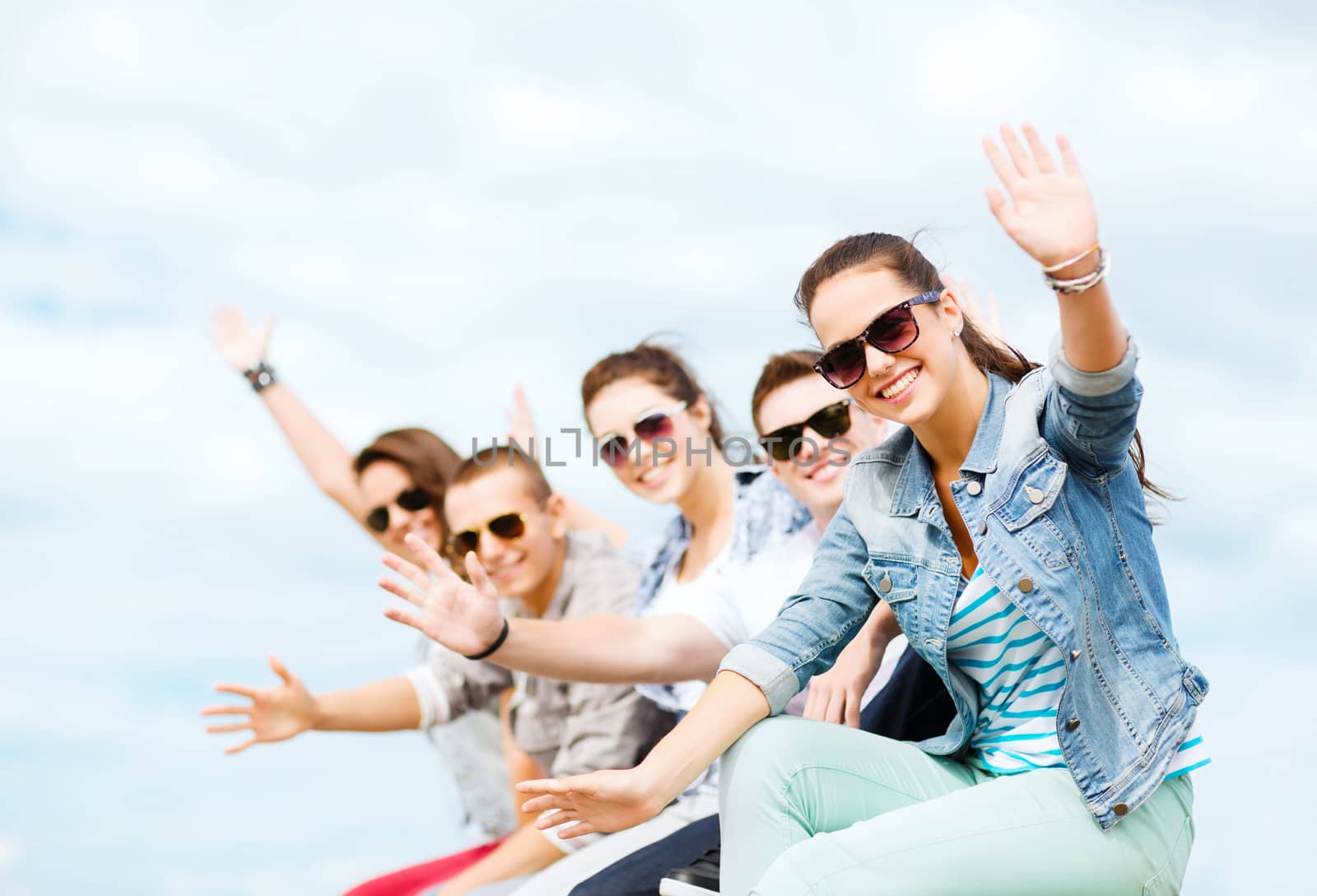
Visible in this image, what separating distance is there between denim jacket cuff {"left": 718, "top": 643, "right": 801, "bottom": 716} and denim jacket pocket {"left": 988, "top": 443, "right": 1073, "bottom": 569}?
24.9 inches

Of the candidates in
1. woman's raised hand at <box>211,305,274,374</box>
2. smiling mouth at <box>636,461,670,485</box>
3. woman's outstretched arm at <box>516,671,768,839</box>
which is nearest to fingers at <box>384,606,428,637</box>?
woman's outstretched arm at <box>516,671,768,839</box>

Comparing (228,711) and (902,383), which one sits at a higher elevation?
(228,711)

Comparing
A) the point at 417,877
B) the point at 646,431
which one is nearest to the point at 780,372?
the point at 646,431

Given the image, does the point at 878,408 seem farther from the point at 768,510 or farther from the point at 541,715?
the point at 541,715

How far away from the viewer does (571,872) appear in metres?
4.21

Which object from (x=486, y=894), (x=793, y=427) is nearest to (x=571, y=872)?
(x=486, y=894)

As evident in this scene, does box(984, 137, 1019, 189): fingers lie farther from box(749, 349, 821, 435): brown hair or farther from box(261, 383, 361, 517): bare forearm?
box(261, 383, 361, 517): bare forearm

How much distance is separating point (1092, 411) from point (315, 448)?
5.73 meters

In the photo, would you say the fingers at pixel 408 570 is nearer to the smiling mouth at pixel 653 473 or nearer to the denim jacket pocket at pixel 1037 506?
the smiling mouth at pixel 653 473

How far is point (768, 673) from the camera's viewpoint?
3.02 meters

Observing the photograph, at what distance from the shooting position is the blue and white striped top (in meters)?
2.92

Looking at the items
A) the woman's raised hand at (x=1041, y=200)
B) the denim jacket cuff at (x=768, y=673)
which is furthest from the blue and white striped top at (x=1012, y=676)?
the woman's raised hand at (x=1041, y=200)

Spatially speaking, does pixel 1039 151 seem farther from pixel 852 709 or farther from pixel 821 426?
pixel 821 426

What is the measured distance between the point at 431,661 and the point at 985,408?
3.70 metres
